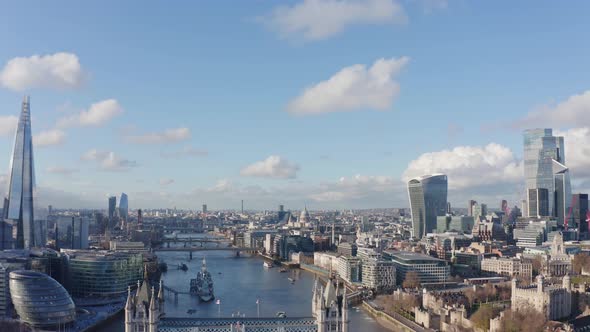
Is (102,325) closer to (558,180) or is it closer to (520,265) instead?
(520,265)

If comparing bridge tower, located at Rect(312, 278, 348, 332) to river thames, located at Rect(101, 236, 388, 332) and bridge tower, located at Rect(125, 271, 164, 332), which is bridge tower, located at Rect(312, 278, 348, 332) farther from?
river thames, located at Rect(101, 236, 388, 332)

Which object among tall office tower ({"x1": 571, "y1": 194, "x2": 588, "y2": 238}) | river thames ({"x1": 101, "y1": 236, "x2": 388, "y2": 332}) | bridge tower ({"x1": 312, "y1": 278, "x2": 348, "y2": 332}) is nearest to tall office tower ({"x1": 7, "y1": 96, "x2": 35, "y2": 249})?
river thames ({"x1": 101, "y1": 236, "x2": 388, "y2": 332})

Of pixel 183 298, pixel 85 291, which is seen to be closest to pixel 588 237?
pixel 183 298

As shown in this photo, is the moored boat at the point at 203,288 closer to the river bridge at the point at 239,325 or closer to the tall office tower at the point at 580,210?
the river bridge at the point at 239,325

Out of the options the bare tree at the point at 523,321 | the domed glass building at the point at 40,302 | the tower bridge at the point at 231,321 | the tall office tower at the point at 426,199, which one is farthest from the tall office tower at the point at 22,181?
the tall office tower at the point at 426,199

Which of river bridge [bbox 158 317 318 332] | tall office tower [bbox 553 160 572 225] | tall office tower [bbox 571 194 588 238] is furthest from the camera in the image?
tall office tower [bbox 553 160 572 225]
